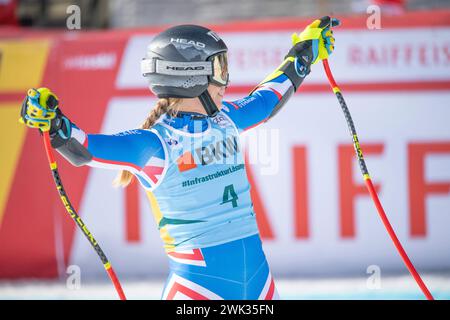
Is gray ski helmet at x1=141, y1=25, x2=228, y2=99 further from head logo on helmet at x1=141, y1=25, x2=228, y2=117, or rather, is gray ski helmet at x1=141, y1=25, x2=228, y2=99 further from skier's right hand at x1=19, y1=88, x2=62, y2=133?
skier's right hand at x1=19, y1=88, x2=62, y2=133

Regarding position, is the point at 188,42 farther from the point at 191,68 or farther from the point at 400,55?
the point at 400,55

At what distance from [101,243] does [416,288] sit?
256cm

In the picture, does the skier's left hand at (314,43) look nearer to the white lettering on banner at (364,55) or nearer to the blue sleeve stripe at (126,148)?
the blue sleeve stripe at (126,148)

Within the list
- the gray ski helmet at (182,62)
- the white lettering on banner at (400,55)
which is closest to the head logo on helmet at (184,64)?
the gray ski helmet at (182,62)

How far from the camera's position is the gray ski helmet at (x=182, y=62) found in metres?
3.66

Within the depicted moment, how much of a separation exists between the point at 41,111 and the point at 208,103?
2.47 feet

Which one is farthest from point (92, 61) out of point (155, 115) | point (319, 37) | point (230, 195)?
point (230, 195)

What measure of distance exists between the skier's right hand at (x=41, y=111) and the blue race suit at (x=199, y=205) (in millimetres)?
291

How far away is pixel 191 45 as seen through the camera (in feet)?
12.1

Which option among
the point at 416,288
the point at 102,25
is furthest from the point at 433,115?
the point at 102,25

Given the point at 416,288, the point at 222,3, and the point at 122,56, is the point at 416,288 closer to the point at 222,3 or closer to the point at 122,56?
the point at 122,56

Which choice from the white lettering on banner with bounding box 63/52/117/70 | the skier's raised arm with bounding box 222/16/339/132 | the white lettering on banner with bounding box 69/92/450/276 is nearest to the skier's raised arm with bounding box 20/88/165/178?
the skier's raised arm with bounding box 222/16/339/132

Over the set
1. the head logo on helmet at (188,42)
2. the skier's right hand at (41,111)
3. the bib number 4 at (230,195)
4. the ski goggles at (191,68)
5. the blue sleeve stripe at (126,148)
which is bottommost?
the bib number 4 at (230,195)

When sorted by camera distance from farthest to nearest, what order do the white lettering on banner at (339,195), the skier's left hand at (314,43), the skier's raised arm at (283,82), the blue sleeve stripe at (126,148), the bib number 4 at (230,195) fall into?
the white lettering on banner at (339,195) < the skier's left hand at (314,43) < the skier's raised arm at (283,82) < the bib number 4 at (230,195) < the blue sleeve stripe at (126,148)
